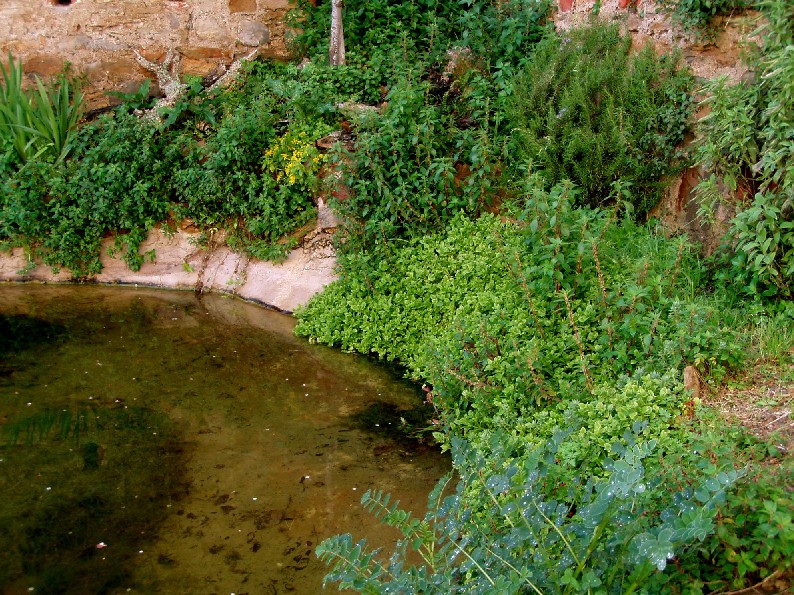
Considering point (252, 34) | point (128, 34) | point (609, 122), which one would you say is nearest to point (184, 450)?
point (609, 122)

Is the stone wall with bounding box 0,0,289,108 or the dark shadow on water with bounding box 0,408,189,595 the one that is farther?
the stone wall with bounding box 0,0,289,108

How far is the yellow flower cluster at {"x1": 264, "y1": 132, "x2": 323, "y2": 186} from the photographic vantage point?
680 centimetres

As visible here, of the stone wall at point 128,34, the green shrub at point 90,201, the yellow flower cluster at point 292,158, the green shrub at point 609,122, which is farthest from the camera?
the stone wall at point 128,34

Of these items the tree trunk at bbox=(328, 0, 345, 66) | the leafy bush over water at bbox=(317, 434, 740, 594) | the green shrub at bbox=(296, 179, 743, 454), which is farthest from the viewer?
the tree trunk at bbox=(328, 0, 345, 66)

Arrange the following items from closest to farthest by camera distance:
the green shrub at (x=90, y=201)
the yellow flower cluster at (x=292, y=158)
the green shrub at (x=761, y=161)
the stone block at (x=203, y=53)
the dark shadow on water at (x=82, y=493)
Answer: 1. the dark shadow on water at (x=82, y=493)
2. the green shrub at (x=761, y=161)
3. the yellow flower cluster at (x=292, y=158)
4. the green shrub at (x=90, y=201)
5. the stone block at (x=203, y=53)

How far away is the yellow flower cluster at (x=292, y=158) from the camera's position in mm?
6805

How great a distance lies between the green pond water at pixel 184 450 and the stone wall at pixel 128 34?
292 cm

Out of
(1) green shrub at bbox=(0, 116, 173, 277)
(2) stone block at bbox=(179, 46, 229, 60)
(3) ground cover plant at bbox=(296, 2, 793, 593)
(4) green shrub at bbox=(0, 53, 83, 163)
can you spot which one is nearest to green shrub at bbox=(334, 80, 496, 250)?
(3) ground cover plant at bbox=(296, 2, 793, 593)

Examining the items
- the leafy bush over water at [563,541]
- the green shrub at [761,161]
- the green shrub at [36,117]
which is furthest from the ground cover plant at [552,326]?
the green shrub at [36,117]

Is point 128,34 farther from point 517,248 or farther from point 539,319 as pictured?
point 539,319

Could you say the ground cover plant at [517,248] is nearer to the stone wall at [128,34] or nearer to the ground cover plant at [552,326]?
the ground cover plant at [552,326]

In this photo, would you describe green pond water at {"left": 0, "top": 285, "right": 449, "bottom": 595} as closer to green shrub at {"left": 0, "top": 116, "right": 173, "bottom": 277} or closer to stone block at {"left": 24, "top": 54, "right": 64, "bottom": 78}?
green shrub at {"left": 0, "top": 116, "right": 173, "bottom": 277}

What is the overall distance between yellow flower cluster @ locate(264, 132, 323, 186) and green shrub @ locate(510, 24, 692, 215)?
1.84 metres

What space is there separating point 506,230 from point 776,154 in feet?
6.45
